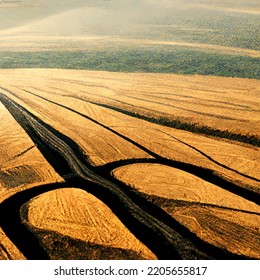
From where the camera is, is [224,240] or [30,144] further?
[30,144]

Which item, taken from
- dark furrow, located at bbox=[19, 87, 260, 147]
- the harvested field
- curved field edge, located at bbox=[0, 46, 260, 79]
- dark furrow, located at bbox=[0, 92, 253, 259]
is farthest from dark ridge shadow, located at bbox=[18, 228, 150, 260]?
curved field edge, located at bbox=[0, 46, 260, 79]

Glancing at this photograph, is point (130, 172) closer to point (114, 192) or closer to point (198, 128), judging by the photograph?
point (114, 192)

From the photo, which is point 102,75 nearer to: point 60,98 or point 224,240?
point 60,98

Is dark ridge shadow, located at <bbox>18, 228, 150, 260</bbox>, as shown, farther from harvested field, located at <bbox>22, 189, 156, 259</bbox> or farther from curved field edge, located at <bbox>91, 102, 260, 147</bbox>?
curved field edge, located at <bbox>91, 102, 260, 147</bbox>

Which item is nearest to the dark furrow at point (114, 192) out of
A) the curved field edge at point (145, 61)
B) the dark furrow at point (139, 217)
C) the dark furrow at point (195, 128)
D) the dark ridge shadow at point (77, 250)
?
the dark furrow at point (139, 217)

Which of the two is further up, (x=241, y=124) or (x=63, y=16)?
(x=63, y=16)

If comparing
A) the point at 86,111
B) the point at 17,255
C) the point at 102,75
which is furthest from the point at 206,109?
the point at 17,255

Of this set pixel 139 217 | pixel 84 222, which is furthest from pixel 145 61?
pixel 84 222
